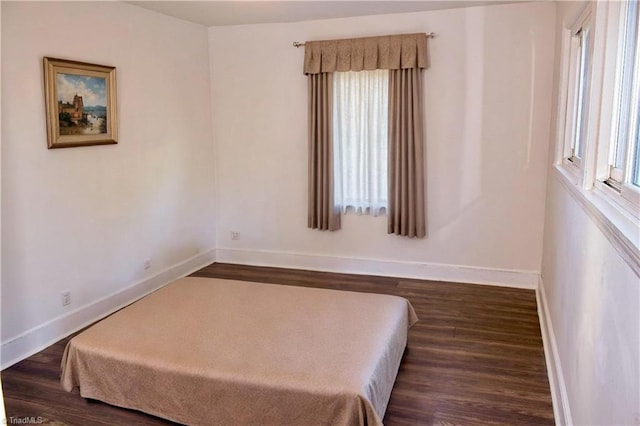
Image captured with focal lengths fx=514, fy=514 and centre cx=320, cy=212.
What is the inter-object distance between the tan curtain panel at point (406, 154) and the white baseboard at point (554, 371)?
1337 millimetres

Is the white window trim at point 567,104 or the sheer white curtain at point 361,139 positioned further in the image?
the sheer white curtain at point 361,139

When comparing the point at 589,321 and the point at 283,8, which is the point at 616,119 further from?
the point at 283,8

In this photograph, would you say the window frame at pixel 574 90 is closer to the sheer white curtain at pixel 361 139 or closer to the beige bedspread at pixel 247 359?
the beige bedspread at pixel 247 359

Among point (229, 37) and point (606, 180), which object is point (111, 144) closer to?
point (229, 37)

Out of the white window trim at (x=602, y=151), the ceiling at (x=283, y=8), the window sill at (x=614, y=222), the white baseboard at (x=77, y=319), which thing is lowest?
the white baseboard at (x=77, y=319)

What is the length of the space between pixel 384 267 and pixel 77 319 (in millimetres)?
2721

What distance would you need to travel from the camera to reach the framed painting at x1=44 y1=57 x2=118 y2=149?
343 centimetres

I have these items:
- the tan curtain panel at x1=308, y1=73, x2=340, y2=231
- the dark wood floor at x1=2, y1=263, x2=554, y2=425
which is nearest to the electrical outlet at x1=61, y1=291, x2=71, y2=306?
the dark wood floor at x1=2, y1=263, x2=554, y2=425

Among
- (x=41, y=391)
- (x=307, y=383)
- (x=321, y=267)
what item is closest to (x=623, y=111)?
(x=307, y=383)

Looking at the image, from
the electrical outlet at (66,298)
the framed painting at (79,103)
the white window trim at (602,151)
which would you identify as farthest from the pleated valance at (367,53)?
the electrical outlet at (66,298)

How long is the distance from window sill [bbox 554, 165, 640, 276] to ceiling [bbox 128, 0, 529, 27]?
249 cm

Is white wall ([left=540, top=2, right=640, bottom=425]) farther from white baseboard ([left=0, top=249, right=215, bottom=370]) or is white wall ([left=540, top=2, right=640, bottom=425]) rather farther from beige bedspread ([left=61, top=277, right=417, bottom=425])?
white baseboard ([left=0, top=249, right=215, bottom=370])

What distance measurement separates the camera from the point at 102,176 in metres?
3.94

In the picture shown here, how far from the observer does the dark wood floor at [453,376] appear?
2.65 meters
